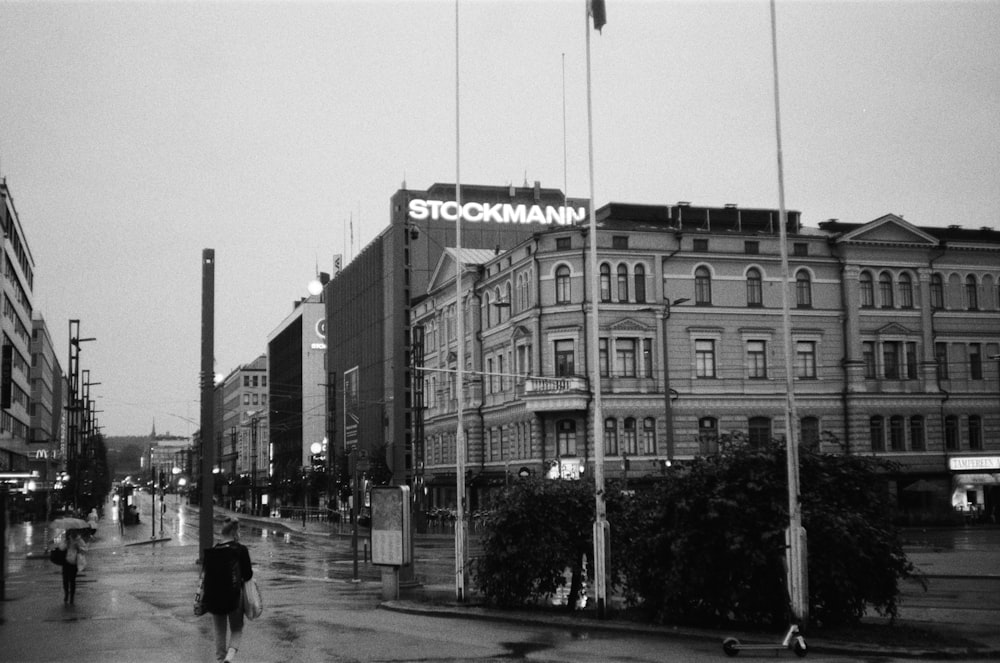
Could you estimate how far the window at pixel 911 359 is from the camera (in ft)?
211

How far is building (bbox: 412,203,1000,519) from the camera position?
2377 inches

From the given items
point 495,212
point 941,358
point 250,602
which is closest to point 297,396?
point 495,212

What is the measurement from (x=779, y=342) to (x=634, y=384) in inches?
373

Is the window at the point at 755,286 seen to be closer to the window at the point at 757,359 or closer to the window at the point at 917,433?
the window at the point at 757,359

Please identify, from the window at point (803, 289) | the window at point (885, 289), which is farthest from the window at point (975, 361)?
the window at point (803, 289)

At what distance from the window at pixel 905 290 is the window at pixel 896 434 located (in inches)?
263

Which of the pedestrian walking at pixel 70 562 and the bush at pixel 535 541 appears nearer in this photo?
the bush at pixel 535 541

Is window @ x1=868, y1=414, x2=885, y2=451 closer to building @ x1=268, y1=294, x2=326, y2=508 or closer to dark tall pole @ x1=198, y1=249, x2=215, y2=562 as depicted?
dark tall pole @ x1=198, y1=249, x2=215, y2=562

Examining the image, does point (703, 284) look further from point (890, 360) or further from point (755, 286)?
point (890, 360)

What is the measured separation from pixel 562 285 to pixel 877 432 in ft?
66.5

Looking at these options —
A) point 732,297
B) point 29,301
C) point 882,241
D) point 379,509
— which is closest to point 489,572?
point 379,509

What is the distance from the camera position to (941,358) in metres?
64.9

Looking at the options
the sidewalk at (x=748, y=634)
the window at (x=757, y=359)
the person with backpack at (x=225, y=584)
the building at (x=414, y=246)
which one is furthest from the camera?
the building at (x=414, y=246)

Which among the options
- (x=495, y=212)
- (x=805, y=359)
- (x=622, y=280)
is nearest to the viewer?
(x=622, y=280)
